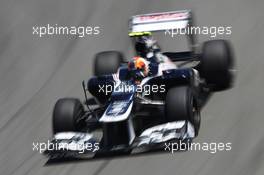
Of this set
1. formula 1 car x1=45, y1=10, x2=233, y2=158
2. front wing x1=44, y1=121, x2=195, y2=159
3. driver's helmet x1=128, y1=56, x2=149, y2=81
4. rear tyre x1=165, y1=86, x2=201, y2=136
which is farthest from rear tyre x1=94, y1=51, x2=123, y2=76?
rear tyre x1=165, y1=86, x2=201, y2=136

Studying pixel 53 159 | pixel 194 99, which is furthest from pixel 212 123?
pixel 53 159

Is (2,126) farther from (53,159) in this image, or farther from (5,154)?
(53,159)

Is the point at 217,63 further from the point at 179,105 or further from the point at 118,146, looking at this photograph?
the point at 118,146

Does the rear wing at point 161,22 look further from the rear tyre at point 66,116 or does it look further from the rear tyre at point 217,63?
the rear tyre at point 66,116

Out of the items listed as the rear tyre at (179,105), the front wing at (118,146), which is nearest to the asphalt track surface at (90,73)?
the front wing at (118,146)

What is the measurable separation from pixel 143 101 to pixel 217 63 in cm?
193

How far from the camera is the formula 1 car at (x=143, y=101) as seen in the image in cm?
1027

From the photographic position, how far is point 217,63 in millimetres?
12125

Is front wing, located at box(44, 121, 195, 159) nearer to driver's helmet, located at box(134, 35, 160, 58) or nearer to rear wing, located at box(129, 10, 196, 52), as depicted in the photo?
driver's helmet, located at box(134, 35, 160, 58)

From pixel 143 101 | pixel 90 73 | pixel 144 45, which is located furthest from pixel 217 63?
pixel 90 73

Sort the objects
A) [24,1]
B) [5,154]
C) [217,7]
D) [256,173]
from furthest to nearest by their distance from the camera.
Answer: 1. [24,1]
2. [217,7]
3. [5,154]
4. [256,173]

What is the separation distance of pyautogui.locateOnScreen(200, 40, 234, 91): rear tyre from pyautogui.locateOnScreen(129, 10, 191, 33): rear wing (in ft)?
2.01

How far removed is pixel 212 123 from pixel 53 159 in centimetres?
263

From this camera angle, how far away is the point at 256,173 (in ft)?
29.8
